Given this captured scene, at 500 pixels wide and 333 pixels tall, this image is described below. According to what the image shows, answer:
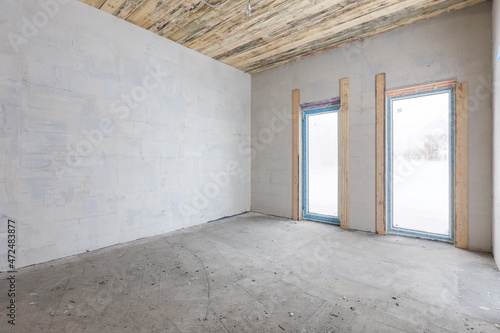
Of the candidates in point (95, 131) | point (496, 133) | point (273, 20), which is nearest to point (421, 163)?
point (496, 133)

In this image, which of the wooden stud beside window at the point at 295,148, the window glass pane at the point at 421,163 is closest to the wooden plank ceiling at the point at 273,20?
the wooden stud beside window at the point at 295,148

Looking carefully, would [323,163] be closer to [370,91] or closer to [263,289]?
[370,91]

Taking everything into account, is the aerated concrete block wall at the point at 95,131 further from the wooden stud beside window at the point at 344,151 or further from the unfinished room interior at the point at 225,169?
the wooden stud beside window at the point at 344,151

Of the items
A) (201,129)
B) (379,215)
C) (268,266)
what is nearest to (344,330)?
(268,266)

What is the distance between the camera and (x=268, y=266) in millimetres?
2727

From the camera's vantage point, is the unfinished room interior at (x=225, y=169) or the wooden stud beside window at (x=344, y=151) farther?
the wooden stud beside window at (x=344, y=151)

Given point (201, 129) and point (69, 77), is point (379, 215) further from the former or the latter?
point (69, 77)

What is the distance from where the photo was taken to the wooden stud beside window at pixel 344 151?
417cm

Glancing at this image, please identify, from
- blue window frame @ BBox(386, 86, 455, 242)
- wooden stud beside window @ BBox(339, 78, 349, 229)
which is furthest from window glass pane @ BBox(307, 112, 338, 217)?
blue window frame @ BBox(386, 86, 455, 242)

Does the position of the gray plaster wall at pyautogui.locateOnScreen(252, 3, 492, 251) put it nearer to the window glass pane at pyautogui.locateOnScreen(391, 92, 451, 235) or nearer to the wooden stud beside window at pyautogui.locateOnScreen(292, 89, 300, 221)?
the wooden stud beside window at pyautogui.locateOnScreen(292, 89, 300, 221)

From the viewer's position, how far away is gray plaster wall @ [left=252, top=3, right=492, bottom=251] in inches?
122

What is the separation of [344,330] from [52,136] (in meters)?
3.50

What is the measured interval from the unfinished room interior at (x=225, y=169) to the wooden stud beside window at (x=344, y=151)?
3 cm

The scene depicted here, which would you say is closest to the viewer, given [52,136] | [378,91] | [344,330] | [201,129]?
[344,330]
